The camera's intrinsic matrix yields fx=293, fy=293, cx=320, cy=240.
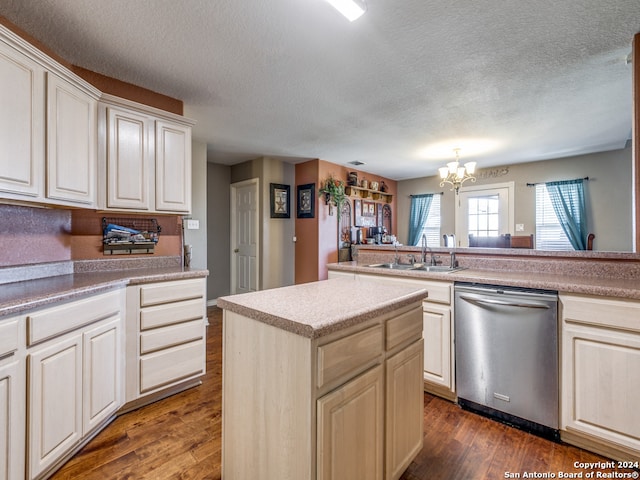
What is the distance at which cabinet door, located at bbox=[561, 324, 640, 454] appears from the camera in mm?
1539

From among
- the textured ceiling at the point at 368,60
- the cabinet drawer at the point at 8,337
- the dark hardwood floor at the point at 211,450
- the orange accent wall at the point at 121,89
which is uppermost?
the textured ceiling at the point at 368,60

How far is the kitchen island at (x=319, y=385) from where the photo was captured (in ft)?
3.05

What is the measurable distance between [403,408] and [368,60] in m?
2.20

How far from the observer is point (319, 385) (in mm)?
923

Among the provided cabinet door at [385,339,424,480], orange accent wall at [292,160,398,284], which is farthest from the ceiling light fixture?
orange accent wall at [292,160,398,284]

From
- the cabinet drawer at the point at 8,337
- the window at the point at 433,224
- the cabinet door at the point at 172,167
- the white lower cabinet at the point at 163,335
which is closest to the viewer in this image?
the cabinet drawer at the point at 8,337

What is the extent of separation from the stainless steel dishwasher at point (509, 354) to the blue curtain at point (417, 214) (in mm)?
4364

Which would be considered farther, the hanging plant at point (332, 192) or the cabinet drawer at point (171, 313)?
the hanging plant at point (332, 192)

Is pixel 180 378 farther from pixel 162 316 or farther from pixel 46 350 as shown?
pixel 46 350

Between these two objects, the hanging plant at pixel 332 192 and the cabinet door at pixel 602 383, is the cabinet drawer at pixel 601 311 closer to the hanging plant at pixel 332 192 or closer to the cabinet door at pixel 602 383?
the cabinet door at pixel 602 383

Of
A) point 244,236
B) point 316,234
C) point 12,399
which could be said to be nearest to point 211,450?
point 12,399

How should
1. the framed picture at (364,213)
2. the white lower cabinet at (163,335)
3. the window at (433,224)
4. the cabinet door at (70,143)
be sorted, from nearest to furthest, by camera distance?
the cabinet door at (70,143)
the white lower cabinet at (163,335)
the framed picture at (364,213)
the window at (433,224)

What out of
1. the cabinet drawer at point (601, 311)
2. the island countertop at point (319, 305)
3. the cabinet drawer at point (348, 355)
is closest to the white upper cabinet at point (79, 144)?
the island countertop at point (319, 305)

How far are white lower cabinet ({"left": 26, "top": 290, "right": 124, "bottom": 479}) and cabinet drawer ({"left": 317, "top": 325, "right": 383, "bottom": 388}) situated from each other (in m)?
1.37
